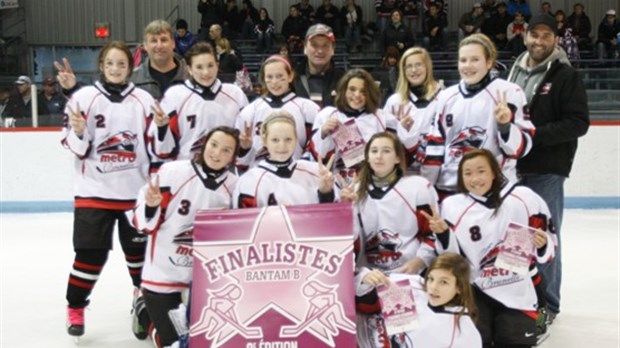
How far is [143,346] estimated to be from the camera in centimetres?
361

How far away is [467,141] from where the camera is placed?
3344 millimetres

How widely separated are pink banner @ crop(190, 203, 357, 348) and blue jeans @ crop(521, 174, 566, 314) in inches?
52.5

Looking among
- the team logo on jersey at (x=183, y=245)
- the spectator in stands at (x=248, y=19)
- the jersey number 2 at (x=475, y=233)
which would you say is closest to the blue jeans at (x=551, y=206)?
the jersey number 2 at (x=475, y=233)

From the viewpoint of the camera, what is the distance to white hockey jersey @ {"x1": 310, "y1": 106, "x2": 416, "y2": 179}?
3.48m

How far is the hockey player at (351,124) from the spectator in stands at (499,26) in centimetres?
874

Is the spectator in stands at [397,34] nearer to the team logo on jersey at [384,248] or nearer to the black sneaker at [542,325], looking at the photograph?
the black sneaker at [542,325]

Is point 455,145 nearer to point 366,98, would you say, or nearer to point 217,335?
point 366,98

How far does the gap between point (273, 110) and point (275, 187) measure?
0.61m

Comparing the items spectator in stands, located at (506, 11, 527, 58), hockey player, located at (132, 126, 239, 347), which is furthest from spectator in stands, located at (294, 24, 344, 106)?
spectator in stands, located at (506, 11, 527, 58)

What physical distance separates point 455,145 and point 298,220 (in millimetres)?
935

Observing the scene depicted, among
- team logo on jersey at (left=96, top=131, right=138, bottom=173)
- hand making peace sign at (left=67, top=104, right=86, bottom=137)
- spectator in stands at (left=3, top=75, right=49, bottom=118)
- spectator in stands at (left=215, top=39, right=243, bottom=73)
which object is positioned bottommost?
team logo on jersey at (left=96, top=131, right=138, bottom=173)

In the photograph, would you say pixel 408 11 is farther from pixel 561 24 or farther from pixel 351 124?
pixel 351 124

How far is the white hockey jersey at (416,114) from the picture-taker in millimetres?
3557

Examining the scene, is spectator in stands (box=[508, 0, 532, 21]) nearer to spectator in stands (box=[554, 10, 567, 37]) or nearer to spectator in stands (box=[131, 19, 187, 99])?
spectator in stands (box=[554, 10, 567, 37])
